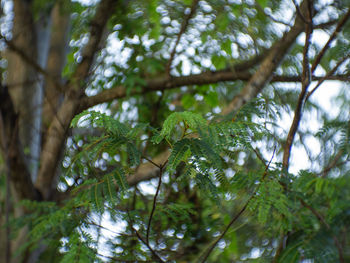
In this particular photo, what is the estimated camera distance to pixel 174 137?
4.05ft

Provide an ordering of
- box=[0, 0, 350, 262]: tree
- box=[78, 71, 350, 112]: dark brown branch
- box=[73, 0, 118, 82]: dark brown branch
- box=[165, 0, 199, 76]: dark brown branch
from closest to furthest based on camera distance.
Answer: box=[0, 0, 350, 262]: tree
box=[73, 0, 118, 82]: dark brown branch
box=[165, 0, 199, 76]: dark brown branch
box=[78, 71, 350, 112]: dark brown branch

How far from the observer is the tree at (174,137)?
3.68 ft

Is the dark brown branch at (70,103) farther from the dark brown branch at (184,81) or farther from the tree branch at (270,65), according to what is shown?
the tree branch at (270,65)

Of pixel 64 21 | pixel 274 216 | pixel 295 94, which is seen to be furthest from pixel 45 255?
pixel 64 21

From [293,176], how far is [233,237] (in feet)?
1.24

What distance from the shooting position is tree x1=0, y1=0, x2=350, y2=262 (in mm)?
1122

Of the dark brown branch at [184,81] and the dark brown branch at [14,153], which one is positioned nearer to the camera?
the dark brown branch at [14,153]

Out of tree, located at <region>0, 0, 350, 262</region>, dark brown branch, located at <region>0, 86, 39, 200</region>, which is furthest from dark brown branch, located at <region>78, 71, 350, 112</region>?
dark brown branch, located at <region>0, 86, 39, 200</region>

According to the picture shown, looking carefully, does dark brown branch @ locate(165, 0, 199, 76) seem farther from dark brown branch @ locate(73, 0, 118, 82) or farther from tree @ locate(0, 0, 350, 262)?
dark brown branch @ locate(73, 0, 118, 82)

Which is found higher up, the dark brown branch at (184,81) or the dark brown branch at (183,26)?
the dark brown branch at (183,26)

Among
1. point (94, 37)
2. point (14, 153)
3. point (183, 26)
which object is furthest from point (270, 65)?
→ point (14, 153)

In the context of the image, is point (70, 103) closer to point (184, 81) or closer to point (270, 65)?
point (184, 81)

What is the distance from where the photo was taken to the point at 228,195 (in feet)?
4.87

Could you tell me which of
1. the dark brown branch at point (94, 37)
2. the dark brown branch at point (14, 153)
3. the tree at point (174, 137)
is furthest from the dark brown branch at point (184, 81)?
the dark brown branch at point (14, 153)
